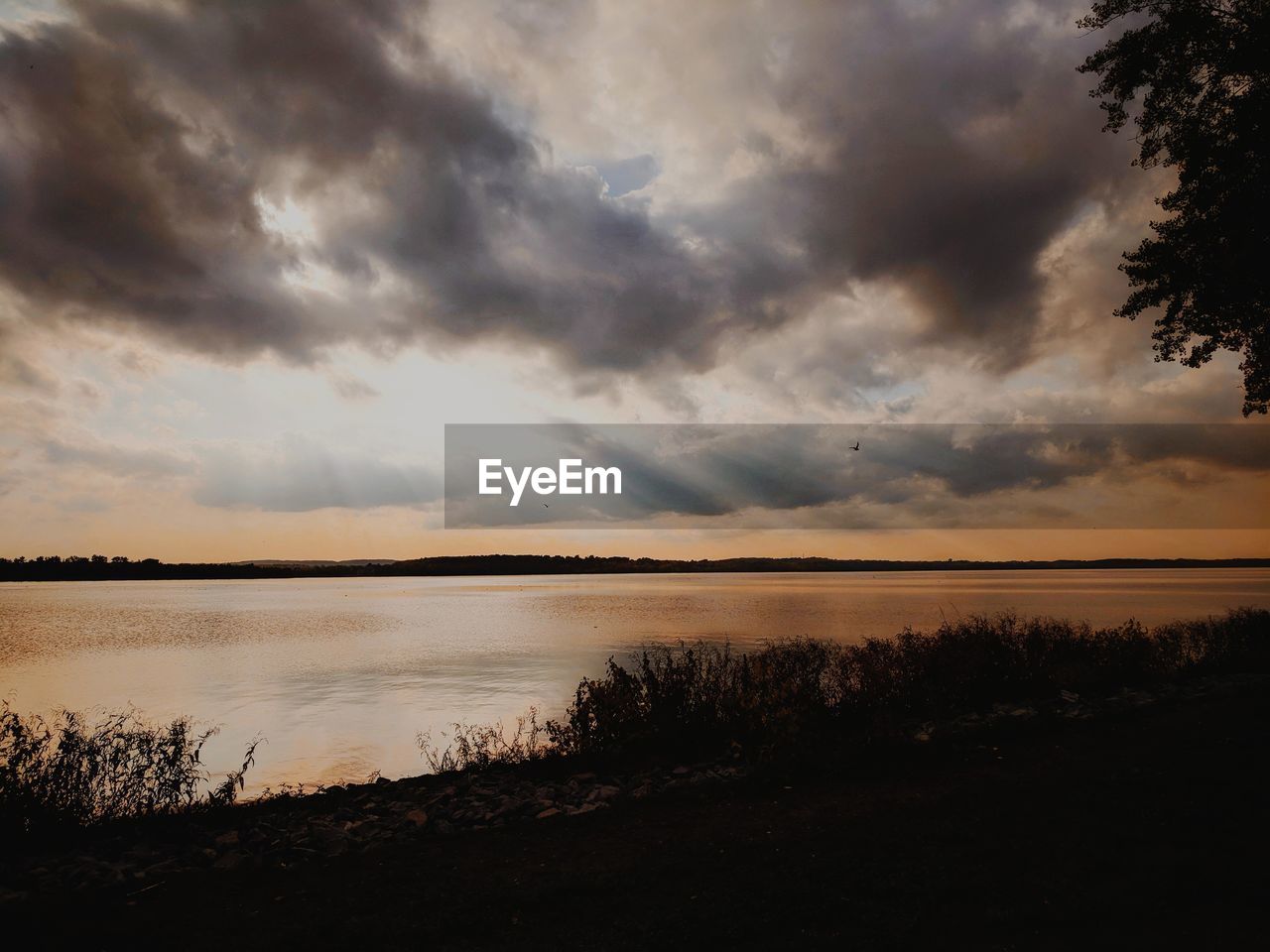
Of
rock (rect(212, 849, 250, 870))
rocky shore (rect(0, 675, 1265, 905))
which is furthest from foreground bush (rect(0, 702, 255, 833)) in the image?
rock (rect(212, 849, 250, 870))

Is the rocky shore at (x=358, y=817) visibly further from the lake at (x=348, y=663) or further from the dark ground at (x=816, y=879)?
the lake at (x=348, y=663)

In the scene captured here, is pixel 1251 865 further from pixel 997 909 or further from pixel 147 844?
pixel 147 844

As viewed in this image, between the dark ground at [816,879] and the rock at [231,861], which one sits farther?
the rock at [231,861]

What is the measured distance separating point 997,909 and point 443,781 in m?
10.8

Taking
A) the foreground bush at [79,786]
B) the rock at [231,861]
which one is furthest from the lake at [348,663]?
the rock at [231,861]

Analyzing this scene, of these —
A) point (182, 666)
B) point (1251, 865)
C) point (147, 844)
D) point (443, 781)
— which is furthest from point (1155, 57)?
point (182, 666)

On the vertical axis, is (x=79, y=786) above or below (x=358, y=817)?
above

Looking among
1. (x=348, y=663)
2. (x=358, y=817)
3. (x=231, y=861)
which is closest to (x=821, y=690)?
(x=358, y=817)

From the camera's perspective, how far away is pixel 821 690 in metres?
17.9

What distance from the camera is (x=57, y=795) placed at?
11594 millimetres

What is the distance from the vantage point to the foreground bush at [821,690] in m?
14.7

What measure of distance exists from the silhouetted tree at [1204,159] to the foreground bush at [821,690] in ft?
30.1

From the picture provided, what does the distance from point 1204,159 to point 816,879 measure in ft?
62.0

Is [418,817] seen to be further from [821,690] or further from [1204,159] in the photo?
[1204,159]
